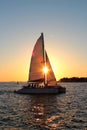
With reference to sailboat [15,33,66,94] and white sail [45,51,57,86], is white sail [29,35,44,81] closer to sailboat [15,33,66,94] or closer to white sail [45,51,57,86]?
sailboat [15,33,66,94]

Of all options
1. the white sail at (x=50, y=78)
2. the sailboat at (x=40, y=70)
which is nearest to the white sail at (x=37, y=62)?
the sailboat at (x=40, y=70)

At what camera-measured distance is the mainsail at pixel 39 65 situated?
87556 mm

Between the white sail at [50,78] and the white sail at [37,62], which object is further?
the white sail at [37,62]

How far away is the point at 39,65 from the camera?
291ft

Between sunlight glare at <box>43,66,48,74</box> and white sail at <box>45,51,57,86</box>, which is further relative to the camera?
sunlight glare at <box>43,66,48,74</box>

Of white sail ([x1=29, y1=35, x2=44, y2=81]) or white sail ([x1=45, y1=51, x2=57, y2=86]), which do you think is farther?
white sail ([x1=29, y1=35, x2=44, y2=81])

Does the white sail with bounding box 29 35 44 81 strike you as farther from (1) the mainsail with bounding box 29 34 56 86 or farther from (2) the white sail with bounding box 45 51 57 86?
(2) the white sail with bounding box 45 51 57 86

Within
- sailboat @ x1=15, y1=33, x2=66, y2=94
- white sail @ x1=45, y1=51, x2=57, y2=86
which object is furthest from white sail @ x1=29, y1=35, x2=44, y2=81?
white sail @ x1=45, y1=51, x2=57, y2=86

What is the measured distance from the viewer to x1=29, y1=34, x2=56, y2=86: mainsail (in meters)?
87.6

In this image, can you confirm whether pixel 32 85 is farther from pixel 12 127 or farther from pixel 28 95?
pixel 12 127

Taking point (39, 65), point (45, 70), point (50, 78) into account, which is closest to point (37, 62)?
point (39, 65)

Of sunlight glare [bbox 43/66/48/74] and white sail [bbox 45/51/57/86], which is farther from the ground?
sunlight glare [bbox 43/66/48/74]

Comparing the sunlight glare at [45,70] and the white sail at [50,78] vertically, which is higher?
the sunlight glare at [45,70]

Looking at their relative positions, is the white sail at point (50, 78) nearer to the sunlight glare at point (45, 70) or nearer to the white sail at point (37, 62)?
the sunlight glare at point (45, 70)
